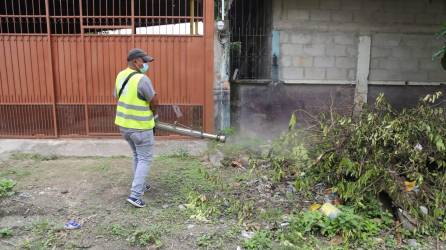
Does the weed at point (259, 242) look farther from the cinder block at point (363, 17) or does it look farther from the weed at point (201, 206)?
the cinder block at point (363, 17)

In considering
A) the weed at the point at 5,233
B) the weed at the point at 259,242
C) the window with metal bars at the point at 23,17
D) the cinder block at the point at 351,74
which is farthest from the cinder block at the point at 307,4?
the weed at the point at 5,233

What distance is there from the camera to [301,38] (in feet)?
24.1

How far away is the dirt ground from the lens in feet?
12.9

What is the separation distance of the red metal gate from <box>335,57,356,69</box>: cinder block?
2.24 meters

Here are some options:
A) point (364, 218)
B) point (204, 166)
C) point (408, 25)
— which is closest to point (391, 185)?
point (364, 218)

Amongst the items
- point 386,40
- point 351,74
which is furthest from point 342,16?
point 351,74

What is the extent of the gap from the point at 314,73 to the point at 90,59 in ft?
12.5

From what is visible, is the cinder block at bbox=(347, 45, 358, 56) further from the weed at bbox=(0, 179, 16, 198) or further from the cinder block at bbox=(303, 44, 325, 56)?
the weed at bbox=(0, 179, 16, 198)

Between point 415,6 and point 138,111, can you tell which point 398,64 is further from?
point 138,111

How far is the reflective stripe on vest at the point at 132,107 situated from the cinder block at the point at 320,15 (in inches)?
157

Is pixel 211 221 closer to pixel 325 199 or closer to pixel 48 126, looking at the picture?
pixel 325 199

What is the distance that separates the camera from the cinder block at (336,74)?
747 cm

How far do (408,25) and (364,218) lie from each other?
15.1 ft

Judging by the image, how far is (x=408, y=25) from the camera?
7477 millimetres
